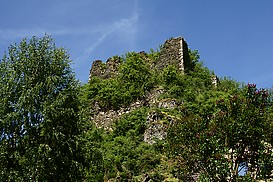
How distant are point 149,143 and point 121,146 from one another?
4.60ft

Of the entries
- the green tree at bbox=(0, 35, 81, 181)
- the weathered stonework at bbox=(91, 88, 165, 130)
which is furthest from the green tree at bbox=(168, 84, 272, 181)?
the weathered stonework at bbox=(91, 88, 165, 130)

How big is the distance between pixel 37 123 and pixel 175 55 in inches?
611

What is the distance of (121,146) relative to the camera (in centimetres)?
2077

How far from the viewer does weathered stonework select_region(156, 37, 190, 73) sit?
27.8 metres

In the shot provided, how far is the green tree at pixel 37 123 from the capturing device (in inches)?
535

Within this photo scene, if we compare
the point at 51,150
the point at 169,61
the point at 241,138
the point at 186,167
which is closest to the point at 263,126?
the point at 241,138

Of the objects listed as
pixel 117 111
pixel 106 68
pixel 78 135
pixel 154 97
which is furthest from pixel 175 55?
pixel 78 135

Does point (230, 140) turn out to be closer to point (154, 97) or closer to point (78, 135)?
point (78, 135)

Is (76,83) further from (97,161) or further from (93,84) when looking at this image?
(93,84)

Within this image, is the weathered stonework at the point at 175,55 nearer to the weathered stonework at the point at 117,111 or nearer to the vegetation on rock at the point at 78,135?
the weathered stonework at the point at 117,111

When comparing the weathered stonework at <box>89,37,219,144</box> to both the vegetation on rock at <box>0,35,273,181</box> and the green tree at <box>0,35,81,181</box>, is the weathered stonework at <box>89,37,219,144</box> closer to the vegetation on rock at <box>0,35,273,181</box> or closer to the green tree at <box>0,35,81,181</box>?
the vegetation on rock at <box>0,35,273,181</box>

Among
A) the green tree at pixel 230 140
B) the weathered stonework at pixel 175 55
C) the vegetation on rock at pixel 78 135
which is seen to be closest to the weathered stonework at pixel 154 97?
the weathered stonework at pixel 175 55

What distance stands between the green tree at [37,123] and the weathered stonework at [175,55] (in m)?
13.4

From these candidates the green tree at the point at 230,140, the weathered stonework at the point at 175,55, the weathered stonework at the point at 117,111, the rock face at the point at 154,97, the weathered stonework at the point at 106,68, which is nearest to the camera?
the green tree at the point at 230,140
